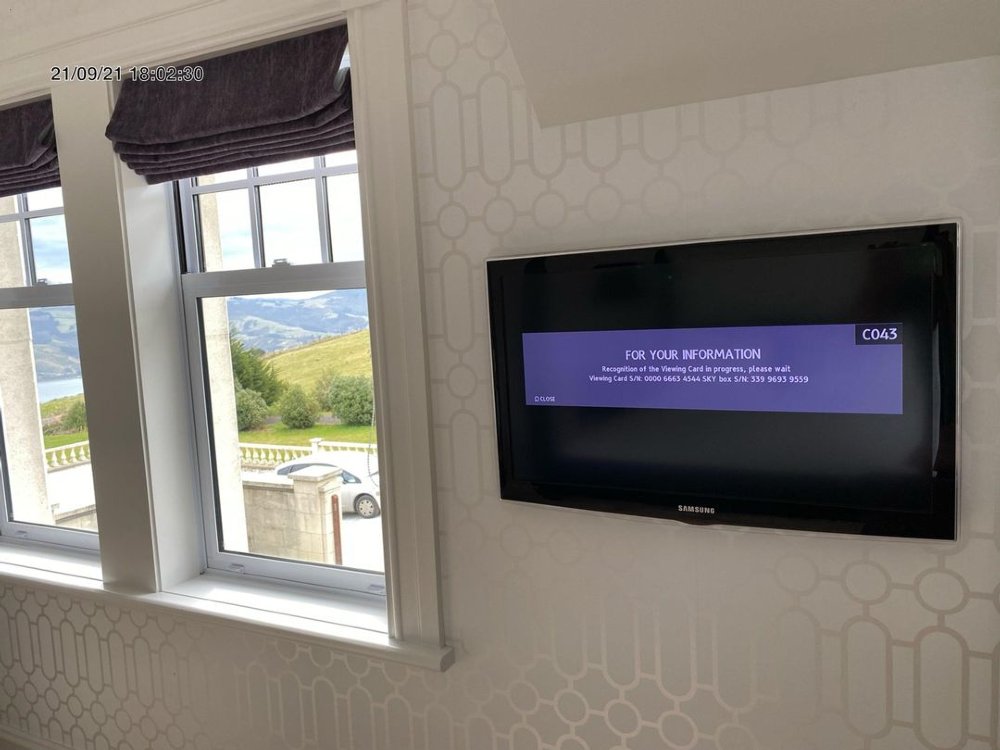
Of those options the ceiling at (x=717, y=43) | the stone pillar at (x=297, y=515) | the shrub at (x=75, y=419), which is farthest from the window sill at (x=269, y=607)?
the ceiling at (x=717, y=43)

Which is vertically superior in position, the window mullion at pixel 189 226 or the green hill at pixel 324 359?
the window mullion at pixel 189 226

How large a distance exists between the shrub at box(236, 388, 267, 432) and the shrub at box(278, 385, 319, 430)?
3.2 inches

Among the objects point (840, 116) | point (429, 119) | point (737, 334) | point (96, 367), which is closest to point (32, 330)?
point (96, 367)

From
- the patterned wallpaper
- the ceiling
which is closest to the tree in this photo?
the patterned wallpaper

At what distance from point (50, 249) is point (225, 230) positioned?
0.89m

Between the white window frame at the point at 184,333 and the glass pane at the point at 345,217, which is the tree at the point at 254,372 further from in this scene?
the glass pane at the point at 345,217

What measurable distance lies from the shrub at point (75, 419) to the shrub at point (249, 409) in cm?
79

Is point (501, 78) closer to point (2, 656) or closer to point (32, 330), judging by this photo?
point (32, 330)

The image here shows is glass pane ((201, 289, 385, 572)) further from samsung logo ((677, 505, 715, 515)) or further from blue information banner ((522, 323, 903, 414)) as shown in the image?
samsung logo ((677, 505, 715, 515))

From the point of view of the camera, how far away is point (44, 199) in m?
2.80

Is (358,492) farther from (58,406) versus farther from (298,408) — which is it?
(58,406)

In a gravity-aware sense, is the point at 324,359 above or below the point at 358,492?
above

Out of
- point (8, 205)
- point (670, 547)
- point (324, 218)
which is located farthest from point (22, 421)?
point (670, 547)

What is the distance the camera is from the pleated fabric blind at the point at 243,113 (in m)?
1.96
